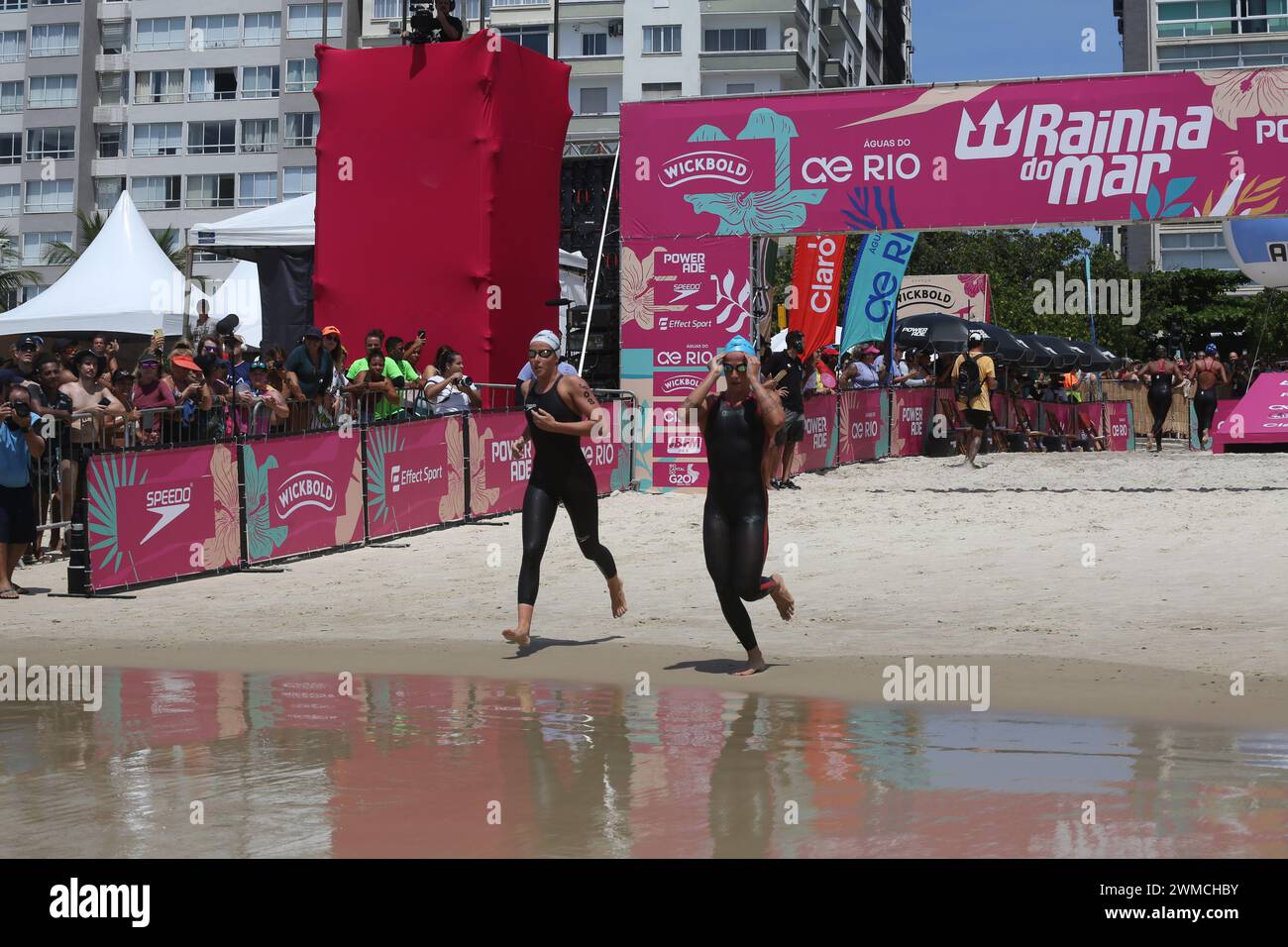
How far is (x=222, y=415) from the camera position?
14836 mm

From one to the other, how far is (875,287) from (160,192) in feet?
189

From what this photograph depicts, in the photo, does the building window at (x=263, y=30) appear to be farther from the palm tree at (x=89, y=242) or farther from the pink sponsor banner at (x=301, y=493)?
the pink sponsor banner at (x=301, y=493)

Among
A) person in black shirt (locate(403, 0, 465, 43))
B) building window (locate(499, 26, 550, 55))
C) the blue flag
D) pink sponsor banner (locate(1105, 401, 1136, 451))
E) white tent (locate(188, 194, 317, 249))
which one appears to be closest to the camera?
person in black shirt (locate(403, 0, 465, 43))

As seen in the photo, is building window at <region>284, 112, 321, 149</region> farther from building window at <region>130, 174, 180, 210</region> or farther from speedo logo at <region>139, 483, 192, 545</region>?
speedo logo at <region>139, 483, 192, 545</region>

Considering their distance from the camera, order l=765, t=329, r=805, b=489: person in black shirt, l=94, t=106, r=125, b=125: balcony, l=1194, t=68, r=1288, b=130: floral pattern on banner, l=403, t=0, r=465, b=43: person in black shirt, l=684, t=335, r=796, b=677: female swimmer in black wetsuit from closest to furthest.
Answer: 1. l=684, t=335, r=796, b=677: female swimmer in black wetsuit
2. l=1194, t=68, r=1288, b=130: floral pattern on banner
3. l=765, t=329, r=805, b=489: person in black shirt
4. l=403, t=0, r=465, b=43: person in black shirt
5. l=94, t=106, r=125, b=125: balcony

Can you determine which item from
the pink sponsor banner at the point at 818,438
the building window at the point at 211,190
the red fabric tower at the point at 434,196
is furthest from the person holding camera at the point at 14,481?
the building window at the point at 211,190

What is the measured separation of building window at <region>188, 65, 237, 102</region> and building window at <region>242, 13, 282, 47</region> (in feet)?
5.50

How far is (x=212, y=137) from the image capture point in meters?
75.9

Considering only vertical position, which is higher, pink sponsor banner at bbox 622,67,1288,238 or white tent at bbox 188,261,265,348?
pink sponsor banner at bbox 622,67,1288,238

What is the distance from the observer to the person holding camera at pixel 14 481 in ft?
40.1

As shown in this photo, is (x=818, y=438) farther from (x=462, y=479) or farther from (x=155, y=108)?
(x=155, y=108)

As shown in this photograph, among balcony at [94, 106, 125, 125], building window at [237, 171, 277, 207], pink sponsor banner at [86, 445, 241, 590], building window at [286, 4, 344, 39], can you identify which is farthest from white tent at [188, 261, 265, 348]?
balcony at [94, 106, 125, 125]

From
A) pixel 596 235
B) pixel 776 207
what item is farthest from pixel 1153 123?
pixel 596 235

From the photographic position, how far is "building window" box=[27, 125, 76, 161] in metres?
77.2
